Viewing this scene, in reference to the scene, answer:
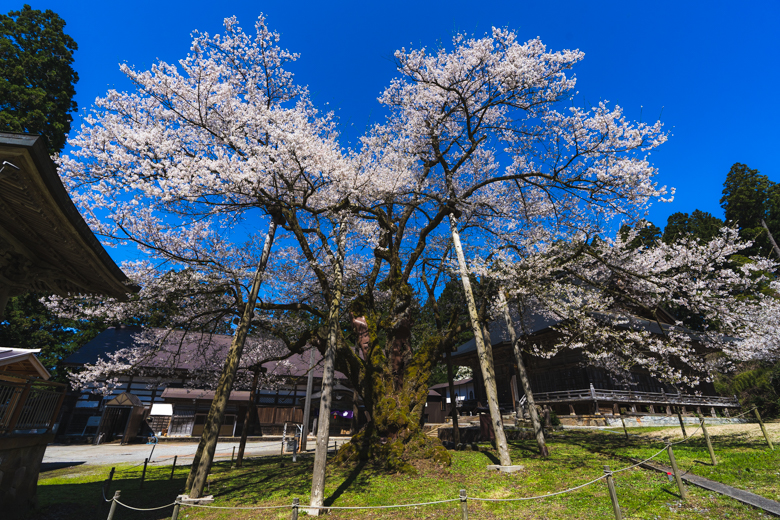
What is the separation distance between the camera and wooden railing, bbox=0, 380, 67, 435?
6840 mm

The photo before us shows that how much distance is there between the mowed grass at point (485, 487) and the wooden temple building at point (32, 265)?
1300 millimetres

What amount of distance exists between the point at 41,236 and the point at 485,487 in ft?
31.9

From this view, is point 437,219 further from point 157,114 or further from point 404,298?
point 157,114

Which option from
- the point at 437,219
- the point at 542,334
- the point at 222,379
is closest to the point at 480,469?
the point at 222,379

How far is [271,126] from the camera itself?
1002 centimetres

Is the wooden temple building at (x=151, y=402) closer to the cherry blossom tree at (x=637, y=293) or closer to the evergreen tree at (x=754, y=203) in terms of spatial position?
the cherry blossom tree at (x=637, y=293)

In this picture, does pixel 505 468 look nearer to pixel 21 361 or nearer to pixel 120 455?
pixel 21 361

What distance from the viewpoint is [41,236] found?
6109 millimetres

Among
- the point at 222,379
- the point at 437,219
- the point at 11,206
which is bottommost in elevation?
the point at 222,379

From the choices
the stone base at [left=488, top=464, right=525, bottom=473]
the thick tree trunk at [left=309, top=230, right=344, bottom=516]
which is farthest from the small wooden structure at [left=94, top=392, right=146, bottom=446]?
the stone base at [left=488, top=464, right=525, bottom=473]

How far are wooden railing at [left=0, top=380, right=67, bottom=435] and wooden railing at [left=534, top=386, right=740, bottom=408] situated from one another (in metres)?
22.3

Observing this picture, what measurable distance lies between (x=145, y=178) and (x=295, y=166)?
383cm

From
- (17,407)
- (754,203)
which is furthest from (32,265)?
(754,203)

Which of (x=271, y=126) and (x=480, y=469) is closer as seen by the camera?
(x=480, y=469)
